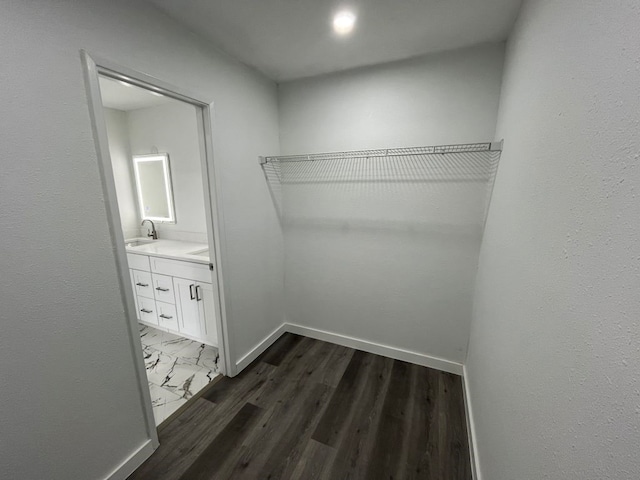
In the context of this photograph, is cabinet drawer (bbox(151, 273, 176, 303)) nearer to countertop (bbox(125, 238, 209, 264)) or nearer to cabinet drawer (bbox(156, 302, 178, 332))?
cabinet drawer (bbox(156, 302, 178, 332))

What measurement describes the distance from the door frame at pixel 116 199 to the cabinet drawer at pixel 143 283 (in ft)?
3.64

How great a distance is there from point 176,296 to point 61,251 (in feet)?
4.95

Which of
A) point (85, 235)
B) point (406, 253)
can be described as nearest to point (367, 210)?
point (406, 253)

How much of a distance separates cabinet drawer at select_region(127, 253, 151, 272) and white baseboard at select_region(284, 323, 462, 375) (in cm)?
154

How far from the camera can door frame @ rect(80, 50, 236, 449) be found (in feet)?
3.72

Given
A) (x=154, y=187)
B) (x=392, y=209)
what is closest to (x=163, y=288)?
(x=154, y=187)

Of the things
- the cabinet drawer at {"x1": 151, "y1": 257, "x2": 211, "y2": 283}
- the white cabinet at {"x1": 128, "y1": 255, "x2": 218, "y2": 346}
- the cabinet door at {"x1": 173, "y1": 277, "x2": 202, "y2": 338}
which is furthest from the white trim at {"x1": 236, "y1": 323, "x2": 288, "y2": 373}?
the cabinet drawer at {"x1": 151, "y1": 257, "x2": 211, "y2": 283}

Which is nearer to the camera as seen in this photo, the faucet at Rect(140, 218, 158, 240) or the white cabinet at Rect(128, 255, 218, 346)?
the white cabinet at Rect(128, 255, 218, 346)

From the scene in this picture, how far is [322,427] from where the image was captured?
5.47 ft

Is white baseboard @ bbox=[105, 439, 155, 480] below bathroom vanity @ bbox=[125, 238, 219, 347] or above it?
below

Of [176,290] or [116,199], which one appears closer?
[116,199]

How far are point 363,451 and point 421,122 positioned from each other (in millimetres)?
2237

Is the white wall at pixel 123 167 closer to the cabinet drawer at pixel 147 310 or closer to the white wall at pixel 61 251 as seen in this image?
the cabinet drawer at pixel 147 310

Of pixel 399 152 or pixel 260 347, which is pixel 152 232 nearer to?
pixel 260 347
